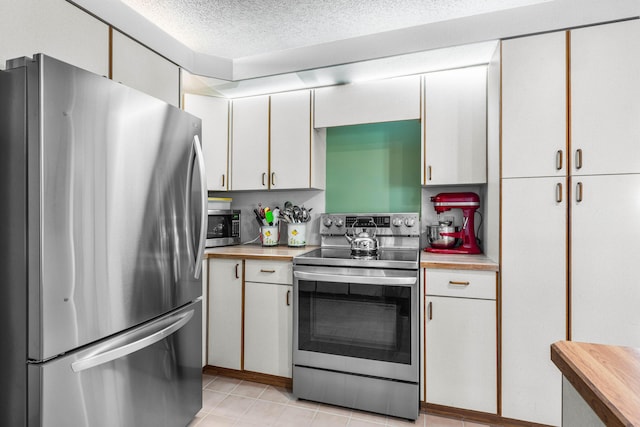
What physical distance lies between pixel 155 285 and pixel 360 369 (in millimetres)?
1234

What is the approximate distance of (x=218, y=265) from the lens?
2.39 meters

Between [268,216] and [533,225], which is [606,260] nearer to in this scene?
[533,225]

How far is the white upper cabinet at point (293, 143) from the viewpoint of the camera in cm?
258

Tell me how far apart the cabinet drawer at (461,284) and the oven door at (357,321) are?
12 cm

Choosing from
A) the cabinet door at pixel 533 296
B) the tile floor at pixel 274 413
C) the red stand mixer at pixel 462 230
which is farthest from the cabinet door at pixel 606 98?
the tile floor at pixel 274 413

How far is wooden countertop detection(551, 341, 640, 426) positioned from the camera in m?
0.51

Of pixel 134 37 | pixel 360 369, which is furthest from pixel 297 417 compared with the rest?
pixel 134 37

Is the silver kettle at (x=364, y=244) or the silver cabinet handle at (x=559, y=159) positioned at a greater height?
the silver cabinet handle at (x=559, y=159)

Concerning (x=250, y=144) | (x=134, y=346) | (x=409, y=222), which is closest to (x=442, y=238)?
(x=409, y=222)

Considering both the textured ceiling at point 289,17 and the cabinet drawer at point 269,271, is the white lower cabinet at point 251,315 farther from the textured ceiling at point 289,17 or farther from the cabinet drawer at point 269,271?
the textured ceiling at point 289,17

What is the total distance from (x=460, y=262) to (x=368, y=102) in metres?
1.28

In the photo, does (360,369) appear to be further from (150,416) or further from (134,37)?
(134,37)

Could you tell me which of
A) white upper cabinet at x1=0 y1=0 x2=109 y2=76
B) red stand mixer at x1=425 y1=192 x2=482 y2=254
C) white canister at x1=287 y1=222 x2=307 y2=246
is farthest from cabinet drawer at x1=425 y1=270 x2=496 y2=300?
white upper cabinet at x1=0 y1=0 x2=109 y2=76

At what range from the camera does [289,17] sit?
2047 mm
